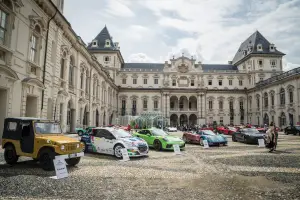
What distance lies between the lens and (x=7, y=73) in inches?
452

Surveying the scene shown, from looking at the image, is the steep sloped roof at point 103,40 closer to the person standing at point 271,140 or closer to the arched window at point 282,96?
the arched window at point 282,96

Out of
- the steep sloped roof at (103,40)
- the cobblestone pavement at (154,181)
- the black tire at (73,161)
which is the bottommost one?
the cobblestone pavement at (154,181)

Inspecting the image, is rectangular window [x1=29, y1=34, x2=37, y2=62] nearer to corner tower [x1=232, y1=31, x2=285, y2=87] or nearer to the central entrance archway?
the central entrance archway

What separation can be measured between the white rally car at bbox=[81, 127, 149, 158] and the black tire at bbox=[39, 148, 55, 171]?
3.40 m

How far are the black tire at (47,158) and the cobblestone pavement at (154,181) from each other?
9.7 inches

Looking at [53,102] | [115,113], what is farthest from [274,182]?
[115,113]

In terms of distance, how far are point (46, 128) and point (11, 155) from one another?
1.58 m

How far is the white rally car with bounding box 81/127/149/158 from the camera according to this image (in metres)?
10.4

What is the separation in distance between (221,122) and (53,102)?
160 ft

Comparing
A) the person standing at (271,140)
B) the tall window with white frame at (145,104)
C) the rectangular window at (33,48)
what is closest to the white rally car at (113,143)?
the rectangular window at (33,48)

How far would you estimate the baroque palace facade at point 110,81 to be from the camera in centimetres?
1269

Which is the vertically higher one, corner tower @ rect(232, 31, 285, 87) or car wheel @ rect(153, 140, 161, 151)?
corner tower @ rect(232, 31, 285, 87)

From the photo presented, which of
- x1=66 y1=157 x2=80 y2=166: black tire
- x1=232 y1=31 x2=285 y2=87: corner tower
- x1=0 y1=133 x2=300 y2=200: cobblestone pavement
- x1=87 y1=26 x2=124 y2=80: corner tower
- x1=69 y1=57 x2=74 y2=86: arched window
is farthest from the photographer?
x1=232 y1=31 x2=285 y2=87: corner tower

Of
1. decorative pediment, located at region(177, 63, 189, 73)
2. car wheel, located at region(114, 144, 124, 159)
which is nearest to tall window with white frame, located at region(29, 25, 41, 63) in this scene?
car wheel, located at region(114, 144, 124, 159)
